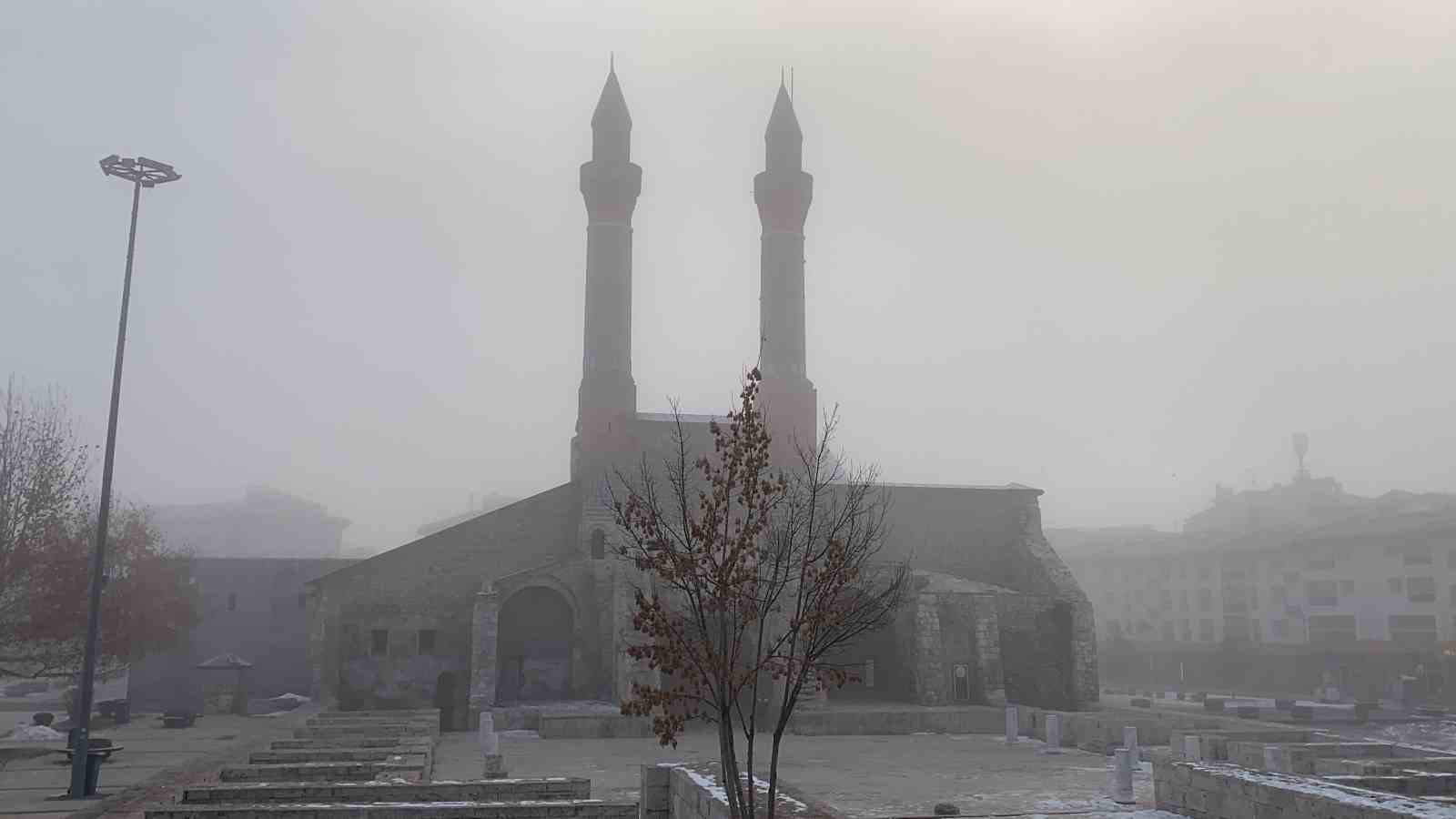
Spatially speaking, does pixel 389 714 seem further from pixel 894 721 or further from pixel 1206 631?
pixel 1206 631

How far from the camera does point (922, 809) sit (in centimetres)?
1652

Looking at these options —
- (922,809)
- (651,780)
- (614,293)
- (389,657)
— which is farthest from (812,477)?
(614,293)

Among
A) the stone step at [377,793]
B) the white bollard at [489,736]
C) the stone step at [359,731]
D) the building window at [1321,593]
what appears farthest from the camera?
the building window at [1321,593]

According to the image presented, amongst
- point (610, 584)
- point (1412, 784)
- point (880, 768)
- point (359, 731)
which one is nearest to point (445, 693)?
point (610, 584)

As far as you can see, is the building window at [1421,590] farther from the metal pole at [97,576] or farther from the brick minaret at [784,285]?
the metal pole at [97,576]

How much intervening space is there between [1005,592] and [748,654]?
9.52 meters

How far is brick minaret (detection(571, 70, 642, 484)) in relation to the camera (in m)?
37.8

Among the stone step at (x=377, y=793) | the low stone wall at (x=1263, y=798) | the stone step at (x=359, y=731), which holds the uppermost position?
the low stone wall at (x=1263, y=798)

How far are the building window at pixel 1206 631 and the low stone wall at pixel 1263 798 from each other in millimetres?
49563

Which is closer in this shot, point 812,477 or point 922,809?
point 812,477

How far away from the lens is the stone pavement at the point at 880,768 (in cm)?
1745

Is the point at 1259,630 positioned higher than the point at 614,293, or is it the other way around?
the point at 614,293

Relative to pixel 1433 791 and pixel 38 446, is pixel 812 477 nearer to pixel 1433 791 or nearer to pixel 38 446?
pixel 1433 791

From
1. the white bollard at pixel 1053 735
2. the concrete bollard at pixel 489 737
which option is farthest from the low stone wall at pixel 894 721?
the concrete bollard at pixel 489 737
